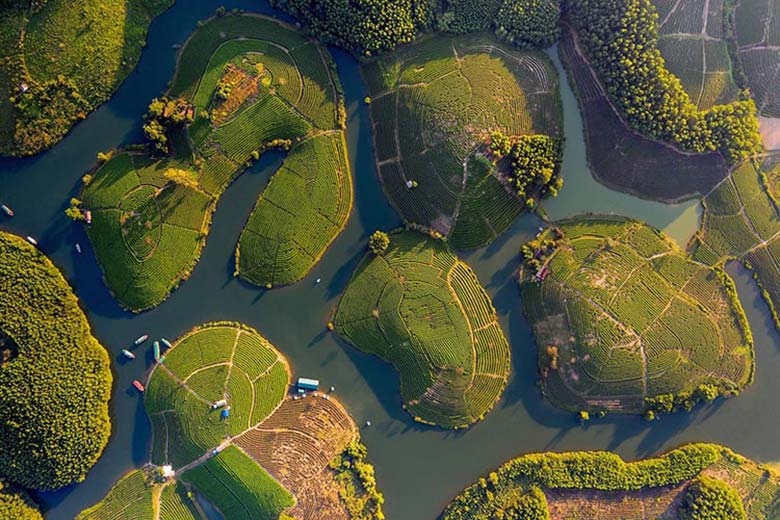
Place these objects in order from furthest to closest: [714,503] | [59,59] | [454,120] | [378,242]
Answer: [378,242]
[714,503]
[454,120]
[59,59]

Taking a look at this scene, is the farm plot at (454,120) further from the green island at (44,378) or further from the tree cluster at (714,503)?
the green island at (44,378)

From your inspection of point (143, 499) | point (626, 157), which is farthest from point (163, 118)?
point (626, 157)

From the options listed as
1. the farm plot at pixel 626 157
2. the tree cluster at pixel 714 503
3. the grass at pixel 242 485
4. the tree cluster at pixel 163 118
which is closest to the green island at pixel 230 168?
the tree cluster at pixel 163 118

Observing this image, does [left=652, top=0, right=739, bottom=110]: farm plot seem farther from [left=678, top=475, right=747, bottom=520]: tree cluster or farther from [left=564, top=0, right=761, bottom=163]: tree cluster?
[left=678, top=475, right=747, bottom=520]: tree cluster

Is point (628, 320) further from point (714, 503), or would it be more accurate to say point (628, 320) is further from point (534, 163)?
point (714, 503)

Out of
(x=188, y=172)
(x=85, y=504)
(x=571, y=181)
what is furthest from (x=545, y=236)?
(x=85, y=504)

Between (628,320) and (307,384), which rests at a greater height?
(628,320)
